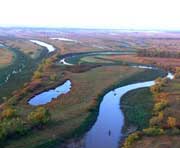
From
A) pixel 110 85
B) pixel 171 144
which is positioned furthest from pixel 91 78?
pixel 171 144

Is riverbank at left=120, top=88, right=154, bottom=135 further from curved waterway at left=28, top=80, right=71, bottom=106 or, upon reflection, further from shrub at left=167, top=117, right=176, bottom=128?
curved waterway at left=28, top=80, right=71, bottom=106

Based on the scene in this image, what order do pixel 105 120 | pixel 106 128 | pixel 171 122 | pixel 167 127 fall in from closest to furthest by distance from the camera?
pixel 167 127, pixel 171 122, pixel 106 128, pixel 105 120

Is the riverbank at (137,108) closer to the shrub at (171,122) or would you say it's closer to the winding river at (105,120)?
the winding river at (105,120)

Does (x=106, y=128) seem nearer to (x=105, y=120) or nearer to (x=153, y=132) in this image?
(x=105, y=120)

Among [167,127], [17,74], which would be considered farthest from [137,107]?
[17,74]

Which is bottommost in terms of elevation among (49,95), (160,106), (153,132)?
(49,95)

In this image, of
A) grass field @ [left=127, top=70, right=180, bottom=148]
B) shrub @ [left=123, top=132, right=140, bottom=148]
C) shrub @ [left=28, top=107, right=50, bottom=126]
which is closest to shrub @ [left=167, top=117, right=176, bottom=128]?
grass field @ [left=127, top=70, right=180, bottom=148]
